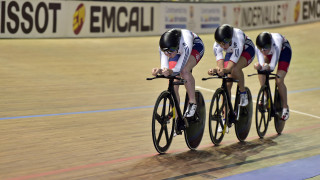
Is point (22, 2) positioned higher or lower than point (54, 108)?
higher

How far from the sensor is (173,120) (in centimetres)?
510

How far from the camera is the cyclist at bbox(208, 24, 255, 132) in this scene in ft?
18.0

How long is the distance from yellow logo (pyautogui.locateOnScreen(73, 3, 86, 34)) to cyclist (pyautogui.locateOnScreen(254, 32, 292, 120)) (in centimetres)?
681

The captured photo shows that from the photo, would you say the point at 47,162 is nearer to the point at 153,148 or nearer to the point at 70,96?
the point at 153,148

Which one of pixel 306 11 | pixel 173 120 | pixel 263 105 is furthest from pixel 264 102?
pixel 306 11

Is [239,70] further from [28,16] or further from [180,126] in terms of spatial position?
[28,16]

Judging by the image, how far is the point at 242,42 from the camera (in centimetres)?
570

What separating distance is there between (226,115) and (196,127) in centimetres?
50

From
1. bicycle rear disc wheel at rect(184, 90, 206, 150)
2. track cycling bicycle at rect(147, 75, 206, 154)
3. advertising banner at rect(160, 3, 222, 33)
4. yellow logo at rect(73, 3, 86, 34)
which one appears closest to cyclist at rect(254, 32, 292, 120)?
bicycle rear disc wheel at rect(184, 90, 206, 150)

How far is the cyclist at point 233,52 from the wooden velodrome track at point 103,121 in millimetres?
671

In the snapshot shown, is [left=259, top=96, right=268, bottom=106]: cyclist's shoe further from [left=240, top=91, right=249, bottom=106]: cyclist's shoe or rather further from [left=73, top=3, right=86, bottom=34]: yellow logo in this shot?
[left=73, top=3, right=86, bottom=34]: yellow logo

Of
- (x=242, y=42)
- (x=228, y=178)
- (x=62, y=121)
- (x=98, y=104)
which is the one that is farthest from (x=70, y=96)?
(x=228, y=178)

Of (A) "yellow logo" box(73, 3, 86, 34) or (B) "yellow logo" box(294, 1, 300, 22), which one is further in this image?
(B) "yellow logo" box(294, 1, 300, 22)

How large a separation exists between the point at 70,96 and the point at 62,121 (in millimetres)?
1507
